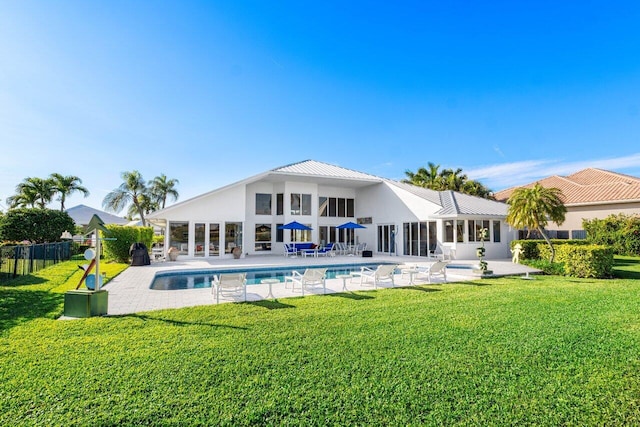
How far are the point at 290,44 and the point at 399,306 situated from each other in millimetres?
13909

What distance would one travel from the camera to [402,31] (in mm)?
16406

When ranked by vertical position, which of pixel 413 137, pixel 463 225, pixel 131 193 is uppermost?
pixel 413 137

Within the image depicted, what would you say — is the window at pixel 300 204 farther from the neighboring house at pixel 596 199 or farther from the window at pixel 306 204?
the neighboring house at pixel 596 199

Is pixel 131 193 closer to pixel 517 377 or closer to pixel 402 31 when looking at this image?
pixel 402 31

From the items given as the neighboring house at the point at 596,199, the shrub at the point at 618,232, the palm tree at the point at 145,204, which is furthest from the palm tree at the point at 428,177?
the palm tree at the point at 145,204

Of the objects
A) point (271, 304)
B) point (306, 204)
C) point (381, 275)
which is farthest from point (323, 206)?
point (271, 304)

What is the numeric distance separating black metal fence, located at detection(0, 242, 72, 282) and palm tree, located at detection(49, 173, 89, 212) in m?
23.6

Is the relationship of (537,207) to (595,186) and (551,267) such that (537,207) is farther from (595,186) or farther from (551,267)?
(595,186)

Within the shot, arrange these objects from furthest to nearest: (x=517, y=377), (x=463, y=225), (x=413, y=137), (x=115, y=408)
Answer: (x=413, y=137) < (x=463, y=225) < (x=517, y=377) < (x=115, y=408)

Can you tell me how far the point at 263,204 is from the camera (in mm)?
24828

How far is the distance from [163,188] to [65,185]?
12.0m

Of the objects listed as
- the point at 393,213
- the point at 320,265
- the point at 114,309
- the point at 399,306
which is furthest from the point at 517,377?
the point at 393,213

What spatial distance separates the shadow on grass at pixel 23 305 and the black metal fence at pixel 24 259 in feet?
6.30

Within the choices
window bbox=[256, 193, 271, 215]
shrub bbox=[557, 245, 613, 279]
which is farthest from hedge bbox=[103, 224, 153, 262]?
shrub bbox=[557, 245, 613, 279]
